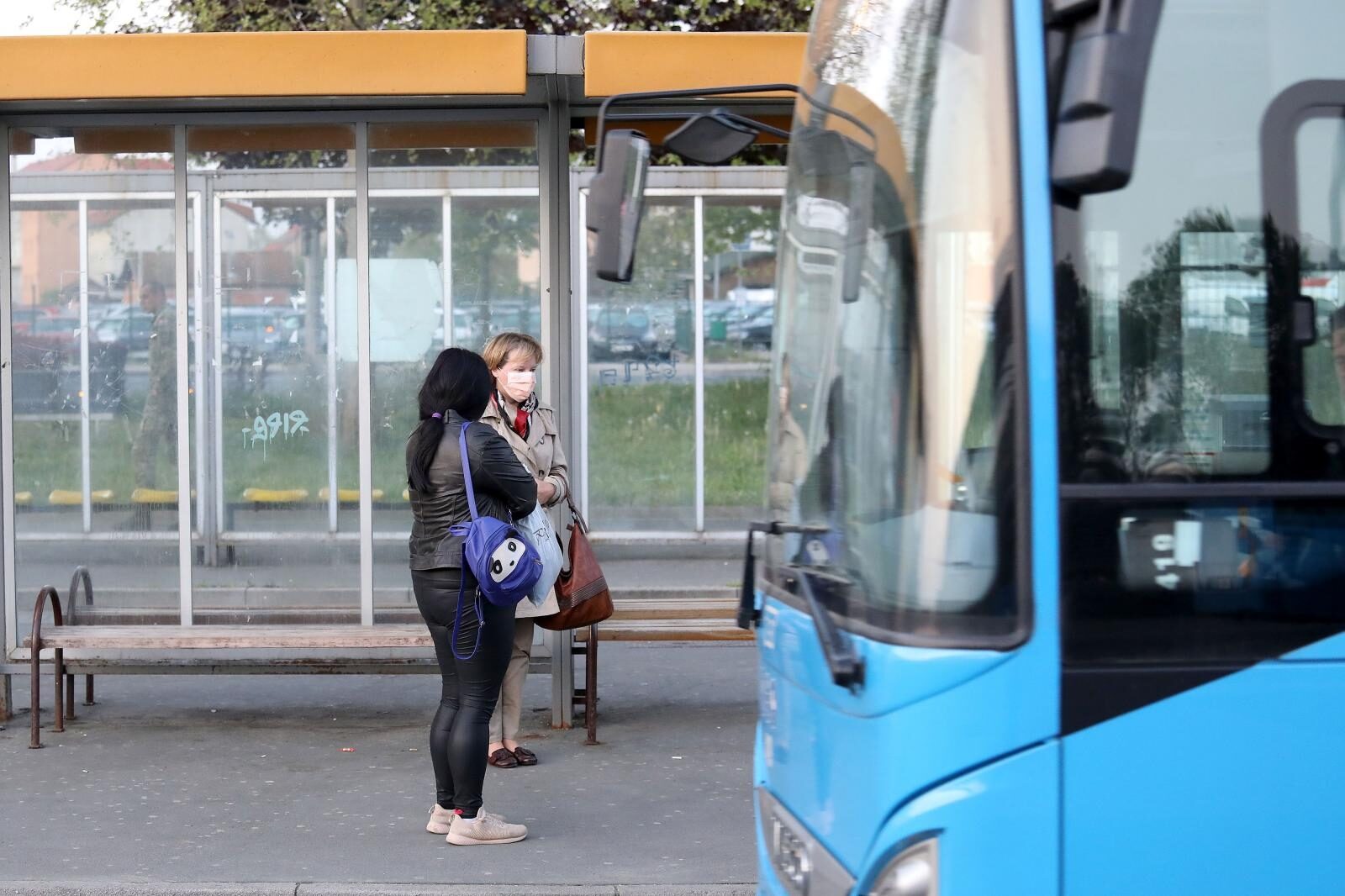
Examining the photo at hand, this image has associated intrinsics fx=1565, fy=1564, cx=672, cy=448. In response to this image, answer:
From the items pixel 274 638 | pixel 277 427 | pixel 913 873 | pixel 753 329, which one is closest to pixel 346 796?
pixel 274 638

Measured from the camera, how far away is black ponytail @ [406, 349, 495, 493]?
5.16 m

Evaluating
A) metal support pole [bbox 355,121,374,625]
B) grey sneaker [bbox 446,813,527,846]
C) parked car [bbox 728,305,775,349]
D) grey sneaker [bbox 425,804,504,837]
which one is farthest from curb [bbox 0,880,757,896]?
parked car [bbox 728,305,775,349]

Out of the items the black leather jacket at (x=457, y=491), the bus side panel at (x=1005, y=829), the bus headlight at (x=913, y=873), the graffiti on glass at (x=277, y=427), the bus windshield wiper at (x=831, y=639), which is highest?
the graffiti on glass at (x=277, y=427)

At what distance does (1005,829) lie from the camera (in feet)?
8.62

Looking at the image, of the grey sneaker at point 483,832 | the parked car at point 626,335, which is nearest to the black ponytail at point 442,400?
the grey sneaker at point 483,832

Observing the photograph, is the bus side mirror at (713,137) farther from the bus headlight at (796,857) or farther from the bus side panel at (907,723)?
the bus headlight at (796,857)

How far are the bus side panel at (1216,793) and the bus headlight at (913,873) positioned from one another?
220 millimetres

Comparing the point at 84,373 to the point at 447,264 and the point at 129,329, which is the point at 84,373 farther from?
the point at 447,264

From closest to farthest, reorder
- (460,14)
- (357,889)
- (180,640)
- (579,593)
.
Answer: (357,889) < (579,593) < (180,640) < (460,14)

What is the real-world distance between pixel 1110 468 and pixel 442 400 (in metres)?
2.89

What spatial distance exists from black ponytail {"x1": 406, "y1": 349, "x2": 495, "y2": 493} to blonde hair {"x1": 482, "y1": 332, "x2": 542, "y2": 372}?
0.99 metres

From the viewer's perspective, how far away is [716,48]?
265 inches

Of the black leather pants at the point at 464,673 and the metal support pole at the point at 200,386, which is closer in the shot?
the black leather pants at the point at 464,673

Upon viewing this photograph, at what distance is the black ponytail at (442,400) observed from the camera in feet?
16.9
